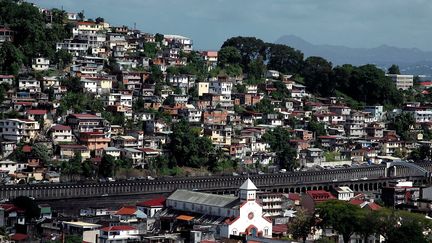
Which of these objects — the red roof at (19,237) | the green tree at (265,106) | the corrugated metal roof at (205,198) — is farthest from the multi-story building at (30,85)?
the red roof at (19,237)

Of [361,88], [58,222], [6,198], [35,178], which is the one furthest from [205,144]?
[361,88]

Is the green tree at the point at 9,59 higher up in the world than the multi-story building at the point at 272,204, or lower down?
higher up

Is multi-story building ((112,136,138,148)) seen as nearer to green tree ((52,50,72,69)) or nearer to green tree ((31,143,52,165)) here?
green tree ((31,143,52,165))

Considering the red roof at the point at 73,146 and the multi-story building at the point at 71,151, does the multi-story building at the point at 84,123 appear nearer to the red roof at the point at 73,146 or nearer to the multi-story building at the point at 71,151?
the red roof at the point at 73,146

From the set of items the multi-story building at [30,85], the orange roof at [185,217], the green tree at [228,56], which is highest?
the green tree at [228,56]

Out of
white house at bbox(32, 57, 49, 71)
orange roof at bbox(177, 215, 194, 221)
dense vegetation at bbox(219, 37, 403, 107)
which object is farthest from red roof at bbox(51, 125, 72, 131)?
dense vegetation at bbox(219, 37, 403, 107)

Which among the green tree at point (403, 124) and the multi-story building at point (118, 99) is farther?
the green tree at point (403, 124)

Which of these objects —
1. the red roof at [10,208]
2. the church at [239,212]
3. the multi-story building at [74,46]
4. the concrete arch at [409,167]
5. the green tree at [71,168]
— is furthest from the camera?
the multi-story building at [74,46]
